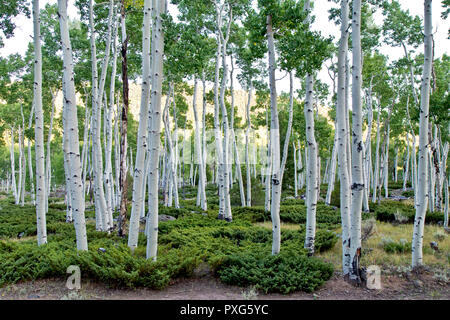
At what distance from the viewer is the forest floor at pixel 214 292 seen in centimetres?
528

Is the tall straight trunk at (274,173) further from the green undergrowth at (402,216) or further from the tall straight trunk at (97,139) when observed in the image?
the green undergrowth at (402,216)

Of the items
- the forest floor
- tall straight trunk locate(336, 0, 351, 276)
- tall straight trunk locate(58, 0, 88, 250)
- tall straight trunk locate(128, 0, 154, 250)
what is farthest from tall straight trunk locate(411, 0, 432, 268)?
tall straight trunk locate(58, 0, 88, 250)

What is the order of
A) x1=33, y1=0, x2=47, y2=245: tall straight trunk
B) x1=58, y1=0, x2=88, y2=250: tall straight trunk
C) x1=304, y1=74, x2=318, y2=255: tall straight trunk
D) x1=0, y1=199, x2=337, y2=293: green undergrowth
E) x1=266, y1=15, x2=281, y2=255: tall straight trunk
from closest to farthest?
x1=0, y1=199, x2=337, y2=293: green undergrowth
x1=58, y1=0, x2=88, y2=250: tall straight trunk
x1=266, y1=15, x2=281, y2=255: tall straight trunk
x1=33, y1=0, x2=47, y2=245: tall straight trunk
x1=304, y1=74, x2=318, y2=255: tall straight trunk

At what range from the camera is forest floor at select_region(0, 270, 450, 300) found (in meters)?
5.28

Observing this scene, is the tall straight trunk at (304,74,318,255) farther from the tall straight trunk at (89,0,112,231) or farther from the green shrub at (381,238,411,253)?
the tall straight trunk at (89,0,112,231)

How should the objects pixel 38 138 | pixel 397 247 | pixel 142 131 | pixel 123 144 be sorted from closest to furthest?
1. pixel 142 131
2. pixel 38 138
3. pixel 397 247
4. pixel 123 144

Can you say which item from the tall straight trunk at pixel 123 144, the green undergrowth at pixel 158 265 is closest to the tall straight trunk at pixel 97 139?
the tall straight trunk at pixel 123 144

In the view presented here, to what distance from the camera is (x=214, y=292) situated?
569 cm

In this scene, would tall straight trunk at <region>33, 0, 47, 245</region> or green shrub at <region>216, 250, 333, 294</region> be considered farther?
tall straight trunk at <region>33, 0, 47, 245</region>

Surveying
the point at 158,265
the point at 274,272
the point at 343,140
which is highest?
the point at 343,140

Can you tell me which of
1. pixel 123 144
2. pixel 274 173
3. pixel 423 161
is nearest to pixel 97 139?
pixel 123 144

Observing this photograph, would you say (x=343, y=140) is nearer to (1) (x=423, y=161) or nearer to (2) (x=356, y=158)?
(2) (x=356, y=158)

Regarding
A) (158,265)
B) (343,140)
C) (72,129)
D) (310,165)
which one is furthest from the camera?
(310,165)

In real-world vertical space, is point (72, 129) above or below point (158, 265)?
above
